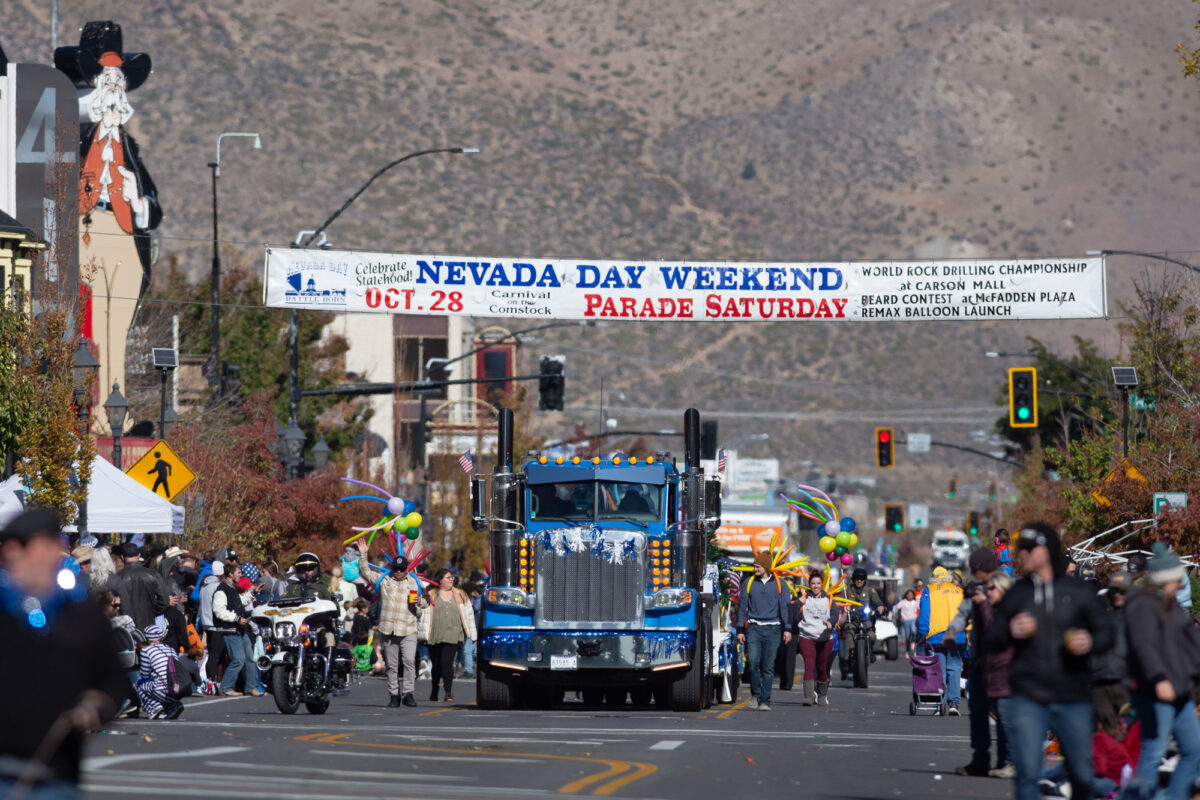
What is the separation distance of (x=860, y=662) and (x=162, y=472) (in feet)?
40.9

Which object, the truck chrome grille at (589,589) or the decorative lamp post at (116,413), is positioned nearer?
the truck chrome grille at (589,589)

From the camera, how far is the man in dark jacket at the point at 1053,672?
11688 millimetres

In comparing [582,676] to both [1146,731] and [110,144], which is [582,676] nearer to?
[1146,731]

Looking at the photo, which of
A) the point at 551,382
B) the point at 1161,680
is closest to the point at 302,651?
the point at 1161,680

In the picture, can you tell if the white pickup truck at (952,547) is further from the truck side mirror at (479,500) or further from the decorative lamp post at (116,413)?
the truck side mirror at (479,500)

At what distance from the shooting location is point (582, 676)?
25906 mm

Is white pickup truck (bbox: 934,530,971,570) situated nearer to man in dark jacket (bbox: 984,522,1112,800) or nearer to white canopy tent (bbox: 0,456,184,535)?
white canopy tent (bbox: 0,456,184,535)

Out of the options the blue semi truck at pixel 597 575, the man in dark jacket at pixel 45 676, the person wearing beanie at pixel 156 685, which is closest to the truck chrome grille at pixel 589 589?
the blue semi truck at pixel 597 575

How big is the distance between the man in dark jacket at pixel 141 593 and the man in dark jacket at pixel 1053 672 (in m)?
14.4

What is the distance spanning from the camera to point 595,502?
86.7ft

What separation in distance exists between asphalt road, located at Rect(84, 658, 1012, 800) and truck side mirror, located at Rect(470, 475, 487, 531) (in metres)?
2.38

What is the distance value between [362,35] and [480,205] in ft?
118

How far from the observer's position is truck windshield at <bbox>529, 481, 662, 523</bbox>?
26.4 meters

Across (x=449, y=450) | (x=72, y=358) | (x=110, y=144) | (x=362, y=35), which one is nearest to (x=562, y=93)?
(x=362, y=35)
